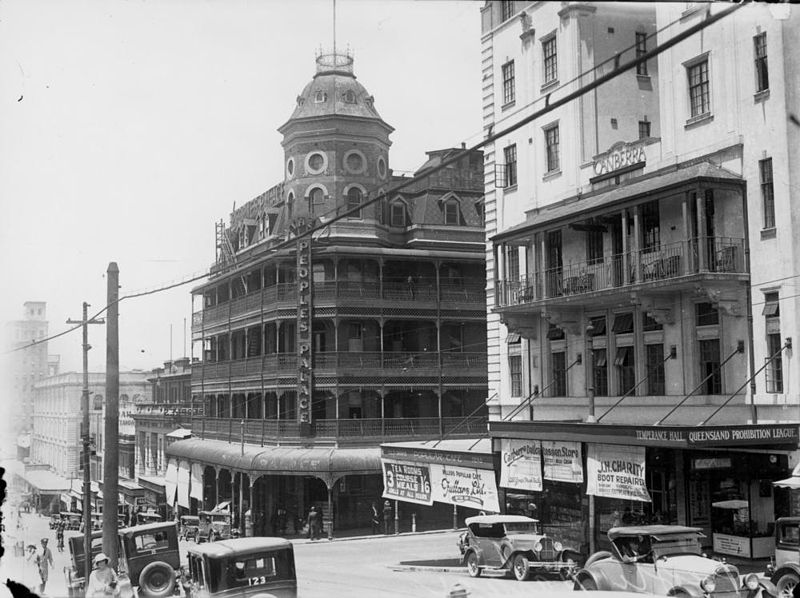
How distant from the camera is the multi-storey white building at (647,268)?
25.4m

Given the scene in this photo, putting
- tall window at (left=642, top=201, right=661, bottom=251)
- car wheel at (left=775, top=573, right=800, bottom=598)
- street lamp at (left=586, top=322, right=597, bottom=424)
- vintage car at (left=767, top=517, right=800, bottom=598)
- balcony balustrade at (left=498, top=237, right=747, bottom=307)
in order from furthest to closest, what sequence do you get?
street lamp at (left=586, top=322, right=597, bottom=424) → tall window at (left=642, top=201, right=661, bottom=251) → balcony balustrade at (left=498, top=237, right=747, bottom=307) → vintage car at (left=767, top=517, right=800, bottom=598) → car wheel at (left=775, top=573, right=800, bottom=598)

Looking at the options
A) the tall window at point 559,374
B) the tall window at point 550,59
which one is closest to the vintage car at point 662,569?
the tall window at point 559,374

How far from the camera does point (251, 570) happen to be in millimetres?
18969

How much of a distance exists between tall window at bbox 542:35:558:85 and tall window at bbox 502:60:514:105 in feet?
6.57

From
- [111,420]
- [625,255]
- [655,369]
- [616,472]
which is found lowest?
[616,472]

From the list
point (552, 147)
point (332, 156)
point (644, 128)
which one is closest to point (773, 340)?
point (644, 128)

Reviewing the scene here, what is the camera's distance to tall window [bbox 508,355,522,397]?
122ft

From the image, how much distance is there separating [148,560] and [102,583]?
18.1ft

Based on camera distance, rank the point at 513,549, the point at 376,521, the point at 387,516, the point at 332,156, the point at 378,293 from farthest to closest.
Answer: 1. the point at 332,156
2. the point at 378,293
3. the point at 376,521
4. the point at 387,516
5. the point at 513,549

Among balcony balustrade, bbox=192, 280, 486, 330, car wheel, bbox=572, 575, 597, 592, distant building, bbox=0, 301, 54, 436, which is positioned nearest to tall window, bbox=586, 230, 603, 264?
car wheel, bbox=572, 575, 597, 592

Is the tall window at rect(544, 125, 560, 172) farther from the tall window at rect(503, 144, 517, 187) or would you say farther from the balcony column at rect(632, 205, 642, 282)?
the balcony column at rect(632, 205, 642, 282)

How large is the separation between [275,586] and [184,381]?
95.8 ft

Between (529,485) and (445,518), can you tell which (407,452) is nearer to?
(529,485)

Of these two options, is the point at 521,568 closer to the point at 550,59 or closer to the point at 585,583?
the point at 585,583
